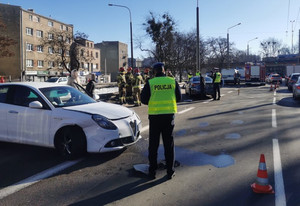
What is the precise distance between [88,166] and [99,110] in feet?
3.65

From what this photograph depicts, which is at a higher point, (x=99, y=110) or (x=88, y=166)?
(x=99, y=110)

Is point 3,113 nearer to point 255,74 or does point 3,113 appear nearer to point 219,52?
point 255,74

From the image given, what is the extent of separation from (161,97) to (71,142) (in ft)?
6.72

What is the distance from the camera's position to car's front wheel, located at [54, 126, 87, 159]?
5.52 metres

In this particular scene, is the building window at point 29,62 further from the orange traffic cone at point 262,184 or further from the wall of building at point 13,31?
the orange traffic cone at point 262,184

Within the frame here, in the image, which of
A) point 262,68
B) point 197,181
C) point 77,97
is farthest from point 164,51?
point 197,181

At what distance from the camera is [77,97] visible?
21.7 ft

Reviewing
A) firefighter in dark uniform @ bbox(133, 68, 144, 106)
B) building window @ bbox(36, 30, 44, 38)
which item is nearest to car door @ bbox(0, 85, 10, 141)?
firefighter in dark uniform @ bbox(133, 68, 144, 106)

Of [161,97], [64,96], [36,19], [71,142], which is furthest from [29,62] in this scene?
[161,97]

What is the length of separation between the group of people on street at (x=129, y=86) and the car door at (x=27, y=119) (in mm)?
8109

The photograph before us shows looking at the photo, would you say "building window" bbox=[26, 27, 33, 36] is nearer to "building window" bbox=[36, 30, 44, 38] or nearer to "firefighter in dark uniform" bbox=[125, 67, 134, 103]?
"building window" bbox=[36, 30, 44, 38]

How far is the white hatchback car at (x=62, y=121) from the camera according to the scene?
18.0 feet

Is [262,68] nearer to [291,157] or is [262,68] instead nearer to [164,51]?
[164,51]

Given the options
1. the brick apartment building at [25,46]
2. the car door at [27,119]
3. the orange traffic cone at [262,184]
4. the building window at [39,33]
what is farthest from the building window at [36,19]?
the orange traffic cone at [262,184]
